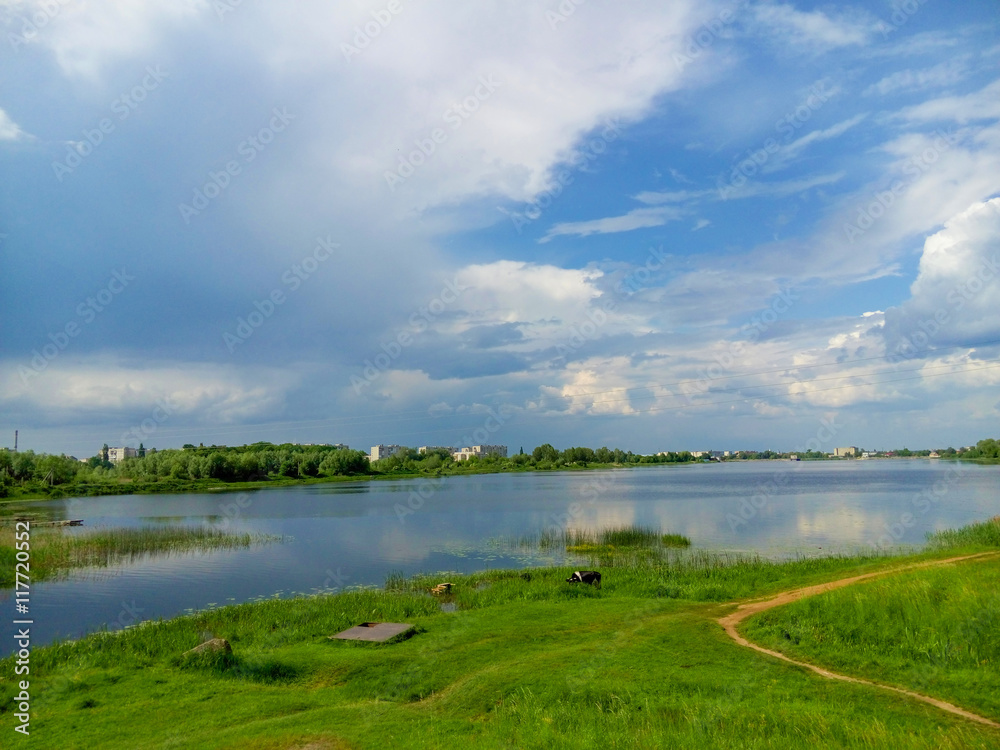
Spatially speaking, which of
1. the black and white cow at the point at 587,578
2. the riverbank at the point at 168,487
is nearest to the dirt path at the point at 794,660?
the black and white cow at the point at 587,578

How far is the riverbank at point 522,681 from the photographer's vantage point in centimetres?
922

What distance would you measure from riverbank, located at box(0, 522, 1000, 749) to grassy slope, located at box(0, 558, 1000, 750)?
0.17 feet

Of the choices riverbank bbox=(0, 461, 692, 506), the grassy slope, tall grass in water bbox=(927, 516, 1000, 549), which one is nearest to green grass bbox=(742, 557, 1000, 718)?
the grassy slope

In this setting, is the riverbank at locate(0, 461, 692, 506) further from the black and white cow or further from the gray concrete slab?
the black and white cow

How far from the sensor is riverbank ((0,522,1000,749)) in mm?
9219

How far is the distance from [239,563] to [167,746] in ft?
87.9

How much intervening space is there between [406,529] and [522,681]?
1465 inches

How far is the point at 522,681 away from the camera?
→ 12.1 m

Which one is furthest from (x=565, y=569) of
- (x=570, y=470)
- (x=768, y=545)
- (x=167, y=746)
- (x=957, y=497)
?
(x=570, y=470)

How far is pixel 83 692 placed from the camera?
1311 centimetres

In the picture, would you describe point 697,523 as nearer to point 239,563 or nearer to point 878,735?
point 239,563

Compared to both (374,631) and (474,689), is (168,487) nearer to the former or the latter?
(374,631)

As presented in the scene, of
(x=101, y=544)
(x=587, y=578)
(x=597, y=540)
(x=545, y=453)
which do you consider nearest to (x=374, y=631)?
(x=587, y=578)

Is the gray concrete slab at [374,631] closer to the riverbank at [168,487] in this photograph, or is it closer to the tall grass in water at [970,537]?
the tall grass in water at [970,537]
